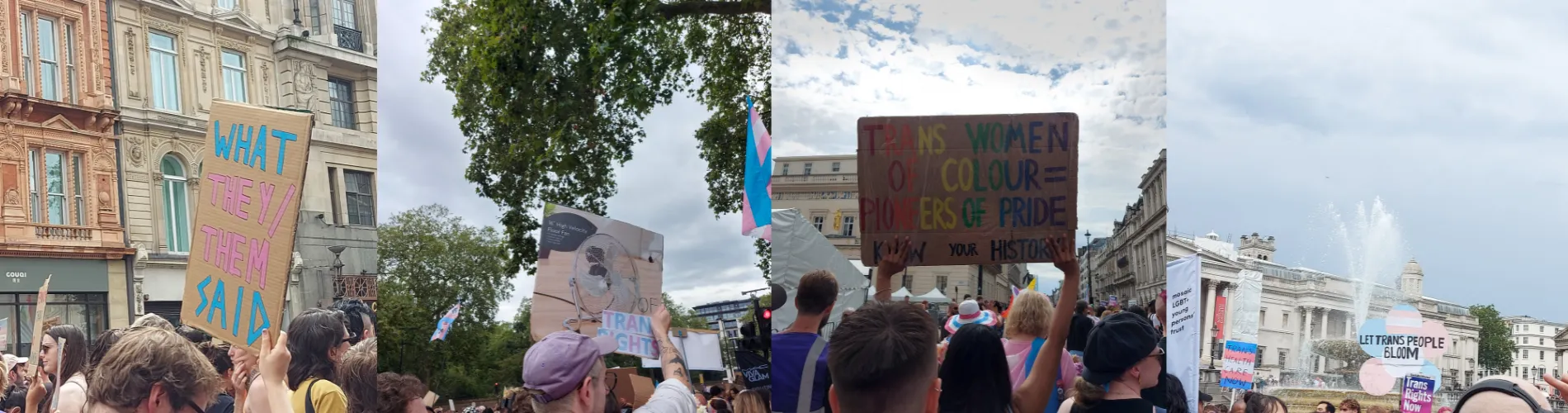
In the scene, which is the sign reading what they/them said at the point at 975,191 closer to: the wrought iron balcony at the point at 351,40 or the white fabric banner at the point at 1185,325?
the white fabric banner at the point at 1185,325

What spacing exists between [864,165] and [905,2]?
466mm

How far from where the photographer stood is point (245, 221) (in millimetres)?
3725

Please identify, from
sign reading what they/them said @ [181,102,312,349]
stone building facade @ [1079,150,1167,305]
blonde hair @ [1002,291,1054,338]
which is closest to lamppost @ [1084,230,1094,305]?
stone building facade @ [1079,150,1167,305]

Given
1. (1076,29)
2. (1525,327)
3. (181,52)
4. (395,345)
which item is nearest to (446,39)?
(395,345)

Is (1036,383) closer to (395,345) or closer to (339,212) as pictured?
(395,345)

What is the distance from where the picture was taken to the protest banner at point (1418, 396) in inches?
266

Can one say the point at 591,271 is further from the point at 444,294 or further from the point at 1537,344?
the point at 1537,344

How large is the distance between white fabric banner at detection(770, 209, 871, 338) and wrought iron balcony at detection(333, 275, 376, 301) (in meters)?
2.34

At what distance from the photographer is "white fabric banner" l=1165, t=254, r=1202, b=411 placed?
2998 millimetres

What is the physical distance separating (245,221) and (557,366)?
2187 mm

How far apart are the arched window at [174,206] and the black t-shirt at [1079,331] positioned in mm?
9982

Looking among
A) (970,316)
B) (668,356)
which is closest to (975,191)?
(970,316)

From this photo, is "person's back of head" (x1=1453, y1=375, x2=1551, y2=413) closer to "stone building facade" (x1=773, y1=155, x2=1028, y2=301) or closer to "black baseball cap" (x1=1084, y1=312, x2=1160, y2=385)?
"black baseball cap" (x1=1084, y1=312, x2=1160, y2=385)

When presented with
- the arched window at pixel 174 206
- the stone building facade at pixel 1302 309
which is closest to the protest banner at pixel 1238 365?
the stone building facade at pixel 1302 309
